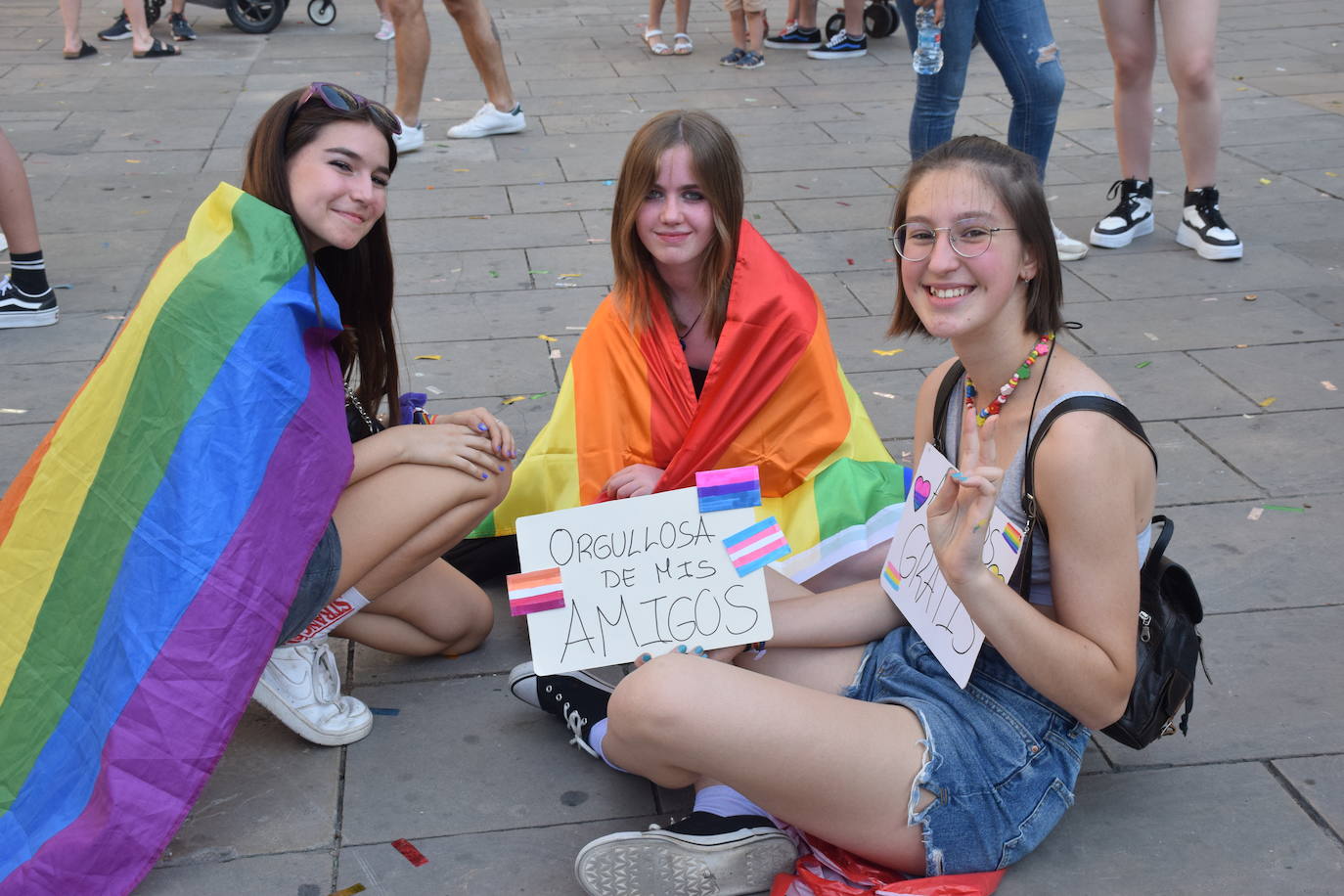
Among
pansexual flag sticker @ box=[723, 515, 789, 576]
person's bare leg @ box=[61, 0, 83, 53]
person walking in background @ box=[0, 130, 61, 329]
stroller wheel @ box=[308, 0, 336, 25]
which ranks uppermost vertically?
pansexual flag sticker @ box=[723, 515, 789, 576]

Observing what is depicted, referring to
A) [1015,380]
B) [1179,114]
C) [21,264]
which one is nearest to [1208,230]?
[1179,114]

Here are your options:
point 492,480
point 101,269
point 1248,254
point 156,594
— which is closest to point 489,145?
point 101,269

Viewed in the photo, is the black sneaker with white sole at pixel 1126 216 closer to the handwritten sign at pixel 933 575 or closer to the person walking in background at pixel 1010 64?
the person walking in background at pixel 1010 64

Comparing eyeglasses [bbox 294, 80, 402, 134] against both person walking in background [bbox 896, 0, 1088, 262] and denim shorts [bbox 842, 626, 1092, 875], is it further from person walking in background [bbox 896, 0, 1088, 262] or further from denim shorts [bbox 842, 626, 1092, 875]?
person walking in background [bbox 896, 0, 1088, 262]

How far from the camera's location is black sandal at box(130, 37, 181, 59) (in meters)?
9.38

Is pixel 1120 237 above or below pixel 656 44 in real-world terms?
above

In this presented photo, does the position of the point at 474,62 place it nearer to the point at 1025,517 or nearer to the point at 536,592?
the point at 536,592

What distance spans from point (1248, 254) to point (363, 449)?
3874 millimetres

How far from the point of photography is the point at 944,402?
2.37m

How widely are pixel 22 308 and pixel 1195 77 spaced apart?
419 cm

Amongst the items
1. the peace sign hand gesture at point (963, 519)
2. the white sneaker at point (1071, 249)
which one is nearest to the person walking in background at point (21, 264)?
the white sneaker at point (1071, 249)

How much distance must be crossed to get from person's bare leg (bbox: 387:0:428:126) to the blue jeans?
9.05ft

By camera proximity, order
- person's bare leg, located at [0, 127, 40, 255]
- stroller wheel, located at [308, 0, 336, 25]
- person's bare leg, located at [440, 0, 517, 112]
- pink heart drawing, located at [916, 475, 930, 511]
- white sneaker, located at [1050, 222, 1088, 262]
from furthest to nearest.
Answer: stroller wheel, located at [308, 0, 336, 25], person's bare leg, located at [440, 0, 517, 112], white sneaker, located at [1050, 222, 1088, 262], person's bare leg, located at [0, 127, 40, 255], pink heart drawing, located at [916, 475, 930, 511]

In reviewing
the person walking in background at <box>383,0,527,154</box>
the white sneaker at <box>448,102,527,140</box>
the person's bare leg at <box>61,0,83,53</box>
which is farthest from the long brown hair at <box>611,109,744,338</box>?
the person's bare leg at <box>61,0,83,53</box>
